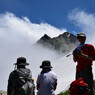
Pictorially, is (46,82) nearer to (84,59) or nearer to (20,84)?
(20,84)

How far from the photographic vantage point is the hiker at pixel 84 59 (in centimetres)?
654

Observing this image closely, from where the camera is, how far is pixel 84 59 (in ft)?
22.0

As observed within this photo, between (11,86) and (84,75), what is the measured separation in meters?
2.36

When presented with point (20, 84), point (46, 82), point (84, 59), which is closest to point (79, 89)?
point (84, 59)

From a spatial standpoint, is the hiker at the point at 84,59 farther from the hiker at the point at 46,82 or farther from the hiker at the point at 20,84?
the hiker at the point at 20,84

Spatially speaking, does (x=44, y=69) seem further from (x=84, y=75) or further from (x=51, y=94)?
(x=84, y=75)

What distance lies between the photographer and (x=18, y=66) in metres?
7.18

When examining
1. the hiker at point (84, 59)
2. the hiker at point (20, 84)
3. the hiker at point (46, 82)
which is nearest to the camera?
the hiker at point (84, 59)

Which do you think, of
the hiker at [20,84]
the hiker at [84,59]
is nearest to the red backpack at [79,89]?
the hiker at [84,59]

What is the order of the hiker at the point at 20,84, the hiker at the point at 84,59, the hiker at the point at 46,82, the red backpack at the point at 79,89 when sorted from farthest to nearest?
1. the hiker at the point at 46,82
2. the hiker at the point at 20,84
3. the hiker at the point at 84,59
4. the red backpack at the point at 79,89

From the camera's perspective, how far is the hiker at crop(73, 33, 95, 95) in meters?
6.54

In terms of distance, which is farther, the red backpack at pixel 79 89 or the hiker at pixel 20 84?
the hiker at pixel 20 84

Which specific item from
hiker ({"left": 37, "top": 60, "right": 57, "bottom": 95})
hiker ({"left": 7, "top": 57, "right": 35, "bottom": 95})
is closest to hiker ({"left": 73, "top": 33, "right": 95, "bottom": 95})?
hiker ({"left": 37, "top": 60, "right": 57, "bottom": 95})

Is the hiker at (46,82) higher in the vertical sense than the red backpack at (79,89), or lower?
higher
